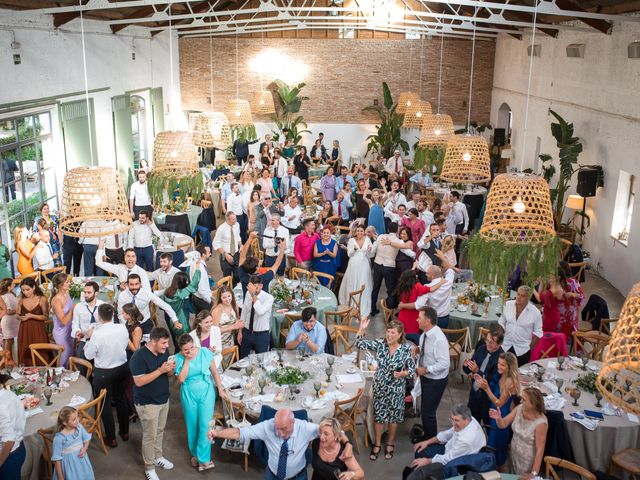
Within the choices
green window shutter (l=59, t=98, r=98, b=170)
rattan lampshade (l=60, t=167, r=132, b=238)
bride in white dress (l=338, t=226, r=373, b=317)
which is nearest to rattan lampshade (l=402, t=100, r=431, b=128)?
green window shutter (l=59, t=98, r=98, b=170)

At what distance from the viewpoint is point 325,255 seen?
9312 millimetres

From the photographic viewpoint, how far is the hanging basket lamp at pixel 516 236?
4.96 m

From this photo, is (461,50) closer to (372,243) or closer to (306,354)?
(372,243)

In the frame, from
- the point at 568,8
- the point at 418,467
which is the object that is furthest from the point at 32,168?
the point at 568,8

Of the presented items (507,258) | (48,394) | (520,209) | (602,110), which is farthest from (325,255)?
(602,110)

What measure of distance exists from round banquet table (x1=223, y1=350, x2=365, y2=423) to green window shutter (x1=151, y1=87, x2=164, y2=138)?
12534mm

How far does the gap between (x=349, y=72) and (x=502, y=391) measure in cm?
1617

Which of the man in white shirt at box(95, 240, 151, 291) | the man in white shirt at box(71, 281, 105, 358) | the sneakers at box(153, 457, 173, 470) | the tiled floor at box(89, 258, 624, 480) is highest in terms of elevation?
the man in white shirt at box(95, 240, 151, 291)

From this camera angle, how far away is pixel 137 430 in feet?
22.2

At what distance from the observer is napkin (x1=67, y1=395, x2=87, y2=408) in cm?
592

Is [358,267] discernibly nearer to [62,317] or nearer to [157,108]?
[62,317]

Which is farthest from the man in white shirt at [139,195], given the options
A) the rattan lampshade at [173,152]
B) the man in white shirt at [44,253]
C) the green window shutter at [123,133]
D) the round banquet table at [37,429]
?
the round banquet table at [37,429]

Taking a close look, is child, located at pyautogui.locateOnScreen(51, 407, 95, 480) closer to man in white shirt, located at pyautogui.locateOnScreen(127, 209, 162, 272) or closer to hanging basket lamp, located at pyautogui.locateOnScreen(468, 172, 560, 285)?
hanging basket lamp, located at pyautogui.locateOnScreen(468, 172, 560, 285)

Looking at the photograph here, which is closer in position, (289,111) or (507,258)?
(507,258)
